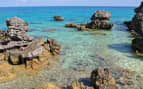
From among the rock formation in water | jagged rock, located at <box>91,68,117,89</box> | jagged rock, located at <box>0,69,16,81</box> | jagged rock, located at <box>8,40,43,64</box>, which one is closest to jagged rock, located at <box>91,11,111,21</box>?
the rock formation in water

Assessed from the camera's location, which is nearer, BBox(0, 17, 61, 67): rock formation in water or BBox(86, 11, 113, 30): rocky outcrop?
BBox(0, 17, 61, 67): rock formation in water

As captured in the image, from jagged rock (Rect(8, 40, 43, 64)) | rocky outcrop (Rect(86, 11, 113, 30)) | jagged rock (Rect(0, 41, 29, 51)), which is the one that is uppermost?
rocky outcrop (Rect(86, 11, 113, 30))

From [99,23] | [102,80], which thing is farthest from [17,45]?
[99,23]

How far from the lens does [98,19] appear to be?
3384cm

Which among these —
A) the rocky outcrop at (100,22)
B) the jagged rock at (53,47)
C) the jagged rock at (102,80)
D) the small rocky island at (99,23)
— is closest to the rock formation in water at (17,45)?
the jagged rock at (53,47)

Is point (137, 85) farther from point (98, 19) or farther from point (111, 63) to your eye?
point (98, 19)

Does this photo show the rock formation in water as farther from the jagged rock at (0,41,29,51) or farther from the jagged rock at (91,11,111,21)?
the jagged rock at (91,11,111,21)

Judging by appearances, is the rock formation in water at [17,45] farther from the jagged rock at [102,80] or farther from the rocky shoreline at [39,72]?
the jagged rock at [102,80]

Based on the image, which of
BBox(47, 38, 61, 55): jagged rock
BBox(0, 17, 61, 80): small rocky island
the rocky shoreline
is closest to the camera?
the rocky shoreline

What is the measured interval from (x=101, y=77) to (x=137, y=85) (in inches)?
113

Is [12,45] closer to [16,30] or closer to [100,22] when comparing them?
[16,30]

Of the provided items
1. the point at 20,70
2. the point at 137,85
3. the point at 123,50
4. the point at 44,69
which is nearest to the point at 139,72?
the point at 137,85

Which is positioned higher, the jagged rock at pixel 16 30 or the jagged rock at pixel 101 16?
the jagged rock at pixel 101 16

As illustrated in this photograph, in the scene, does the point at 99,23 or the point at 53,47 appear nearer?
the point at 53,47
